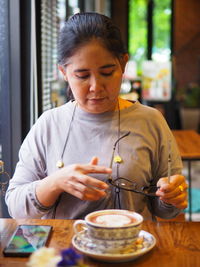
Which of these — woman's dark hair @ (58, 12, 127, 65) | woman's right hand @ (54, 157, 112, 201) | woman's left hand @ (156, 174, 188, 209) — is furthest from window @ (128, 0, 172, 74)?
woman's right hand @ (54, 157, 112, 201)

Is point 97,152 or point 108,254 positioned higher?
point 97,152

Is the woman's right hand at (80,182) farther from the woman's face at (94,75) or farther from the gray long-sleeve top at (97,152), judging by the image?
the woman's face at (94,75)

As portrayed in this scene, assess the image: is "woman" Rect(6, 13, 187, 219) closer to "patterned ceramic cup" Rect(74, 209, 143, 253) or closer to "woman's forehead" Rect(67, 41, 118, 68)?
"woman's forehead" Rect(67, 41, 118, 68)

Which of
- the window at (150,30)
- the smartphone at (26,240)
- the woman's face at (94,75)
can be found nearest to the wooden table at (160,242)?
the smartphone at (26,240)

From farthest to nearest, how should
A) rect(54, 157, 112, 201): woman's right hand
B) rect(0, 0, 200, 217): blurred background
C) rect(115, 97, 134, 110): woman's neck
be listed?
rect(0, 0, 200, 217): blurred background
rect(115, 97, 134, 110): woman's neck
rect(54, 157, 112, 201): woman's right hand

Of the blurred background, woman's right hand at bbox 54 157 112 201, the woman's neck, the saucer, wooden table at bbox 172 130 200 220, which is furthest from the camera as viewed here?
wooden table at bbox 172 130 200 220

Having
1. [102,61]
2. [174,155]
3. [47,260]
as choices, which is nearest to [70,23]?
[102,61]

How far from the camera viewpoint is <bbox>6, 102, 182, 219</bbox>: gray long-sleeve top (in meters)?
1.42

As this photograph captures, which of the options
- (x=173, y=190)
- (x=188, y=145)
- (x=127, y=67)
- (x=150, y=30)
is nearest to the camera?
(x=173, y=190)

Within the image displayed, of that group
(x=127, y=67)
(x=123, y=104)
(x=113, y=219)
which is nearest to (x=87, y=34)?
(x=123, y=104)

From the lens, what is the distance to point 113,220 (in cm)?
107

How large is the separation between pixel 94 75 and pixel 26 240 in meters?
0.50

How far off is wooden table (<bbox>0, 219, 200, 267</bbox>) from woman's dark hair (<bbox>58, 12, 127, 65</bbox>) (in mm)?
506

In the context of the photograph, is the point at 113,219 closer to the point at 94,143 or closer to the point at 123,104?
the point at 94,143
